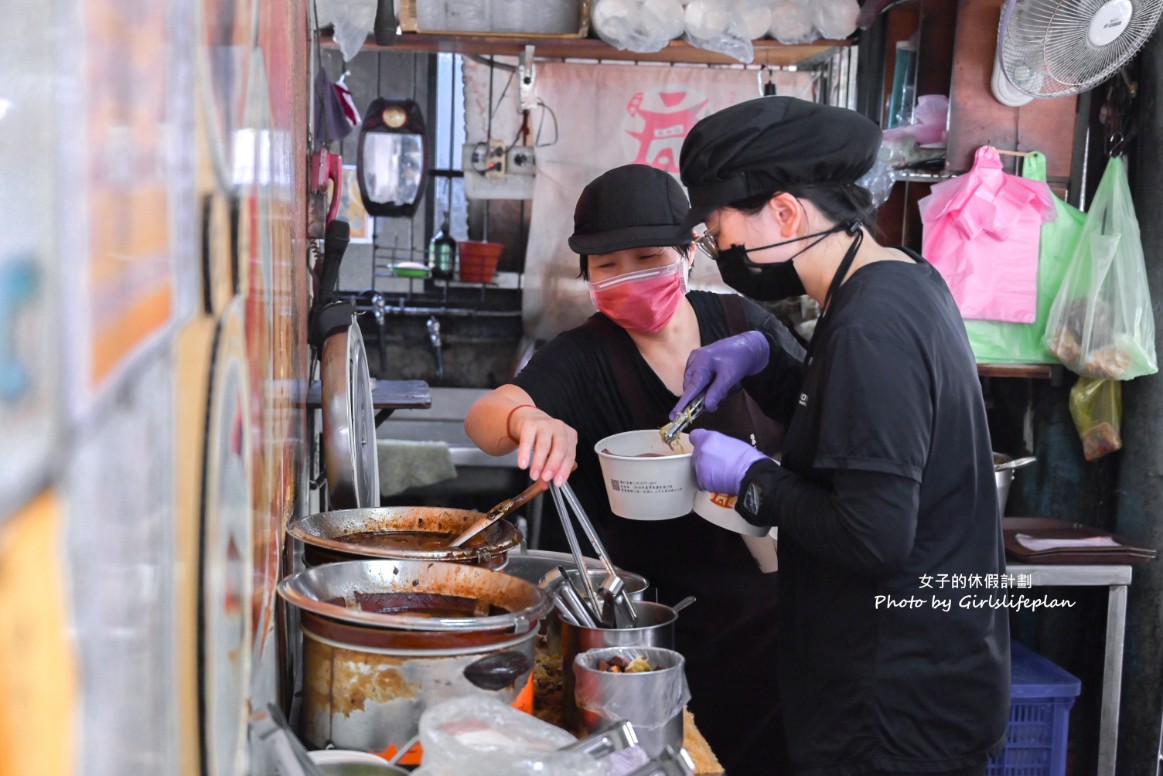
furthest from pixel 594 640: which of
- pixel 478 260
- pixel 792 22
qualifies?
pixel 478 260

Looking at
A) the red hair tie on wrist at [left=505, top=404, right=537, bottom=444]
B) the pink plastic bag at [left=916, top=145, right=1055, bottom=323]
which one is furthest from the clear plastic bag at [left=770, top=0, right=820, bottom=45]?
the red hair tie on wrist at [left=505, top=404, right=537, bottom=444]

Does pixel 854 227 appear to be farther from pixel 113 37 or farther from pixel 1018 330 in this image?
pixel 1018 330

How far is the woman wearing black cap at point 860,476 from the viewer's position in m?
1.90

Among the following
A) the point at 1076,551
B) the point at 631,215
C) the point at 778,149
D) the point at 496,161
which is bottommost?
the point at 1076,551

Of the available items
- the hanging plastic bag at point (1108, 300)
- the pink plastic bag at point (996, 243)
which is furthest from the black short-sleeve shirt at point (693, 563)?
the hanging plastic bag at point (1108, 300)

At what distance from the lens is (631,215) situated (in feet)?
9.37

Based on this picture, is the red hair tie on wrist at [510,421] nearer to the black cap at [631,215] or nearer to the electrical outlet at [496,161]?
the black cap at [631,215]

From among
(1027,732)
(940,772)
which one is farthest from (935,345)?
(1027,732)

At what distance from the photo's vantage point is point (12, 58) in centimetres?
44

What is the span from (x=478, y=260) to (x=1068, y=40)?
17.4 ft

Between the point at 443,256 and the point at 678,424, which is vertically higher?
the point at 443,256

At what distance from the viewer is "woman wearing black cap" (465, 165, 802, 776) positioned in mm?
2865

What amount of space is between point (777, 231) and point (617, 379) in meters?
0.92

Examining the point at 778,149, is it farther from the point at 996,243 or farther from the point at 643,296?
the point at 996,243
